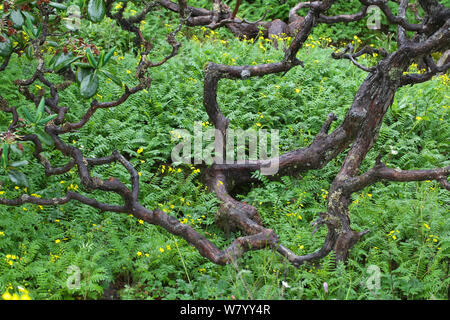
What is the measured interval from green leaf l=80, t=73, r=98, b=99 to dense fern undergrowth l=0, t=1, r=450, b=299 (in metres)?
0.96

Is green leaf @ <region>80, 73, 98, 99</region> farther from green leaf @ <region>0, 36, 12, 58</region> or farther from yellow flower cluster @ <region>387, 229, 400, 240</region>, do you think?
yellow flower cluster @ <region>387, 229, 400, 240</region>

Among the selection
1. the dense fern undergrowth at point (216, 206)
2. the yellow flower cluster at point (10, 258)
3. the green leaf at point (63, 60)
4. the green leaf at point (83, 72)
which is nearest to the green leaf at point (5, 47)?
the green leaf at point (63, 60)

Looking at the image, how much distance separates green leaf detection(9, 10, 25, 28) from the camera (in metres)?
3.67

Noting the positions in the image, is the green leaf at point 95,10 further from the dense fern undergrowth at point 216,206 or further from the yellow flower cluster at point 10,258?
the yellow flower cluster at point 10,258

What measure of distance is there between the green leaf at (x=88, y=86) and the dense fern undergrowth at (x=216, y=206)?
96 centimetres

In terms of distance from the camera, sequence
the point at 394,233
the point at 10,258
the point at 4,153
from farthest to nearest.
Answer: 1. the point at 394,233
2. the point at 10,258
3. the point at 4,153

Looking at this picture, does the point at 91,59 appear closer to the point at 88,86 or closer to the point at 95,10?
the point at 88,86

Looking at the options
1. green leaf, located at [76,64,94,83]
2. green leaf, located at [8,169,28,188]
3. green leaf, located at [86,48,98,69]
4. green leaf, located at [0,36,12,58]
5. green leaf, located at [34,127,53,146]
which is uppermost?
green leaf, located at [0,36,12,58]

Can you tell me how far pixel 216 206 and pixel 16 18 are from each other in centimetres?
254

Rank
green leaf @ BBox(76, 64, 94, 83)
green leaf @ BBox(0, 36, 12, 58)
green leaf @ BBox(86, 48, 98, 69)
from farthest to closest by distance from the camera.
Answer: green leaf @ BBox(0, 36, 12, 58) → green leaf @ BBox(76, 64, 94, 83) → green leaf @ BBox(86, 48, 98, 69)

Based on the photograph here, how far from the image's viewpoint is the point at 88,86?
360 centimetres

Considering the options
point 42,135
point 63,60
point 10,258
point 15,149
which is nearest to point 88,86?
point 63,60

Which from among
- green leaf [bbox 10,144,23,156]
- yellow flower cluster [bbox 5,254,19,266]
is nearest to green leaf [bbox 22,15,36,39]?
green leaf [bbox 10,144,23,156]

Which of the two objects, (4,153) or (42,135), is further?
(42,135)
